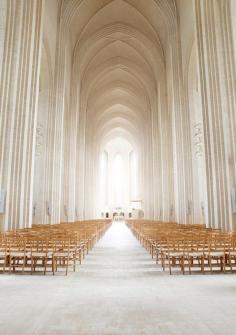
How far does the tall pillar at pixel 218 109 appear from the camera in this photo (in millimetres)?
11641

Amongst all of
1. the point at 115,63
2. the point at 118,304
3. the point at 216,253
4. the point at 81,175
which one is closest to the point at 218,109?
the point at 216,253

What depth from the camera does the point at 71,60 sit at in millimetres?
25422

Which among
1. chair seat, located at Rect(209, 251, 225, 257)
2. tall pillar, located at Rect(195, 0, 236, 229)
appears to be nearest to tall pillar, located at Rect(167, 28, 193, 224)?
tall pillar, located at Rect(195, 0, 236, 229)

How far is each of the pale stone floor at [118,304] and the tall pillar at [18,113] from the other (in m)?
5.97

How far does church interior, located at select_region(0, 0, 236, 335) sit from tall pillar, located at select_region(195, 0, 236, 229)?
0.05m

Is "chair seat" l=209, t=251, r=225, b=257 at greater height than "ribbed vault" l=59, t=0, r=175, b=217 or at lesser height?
lesser

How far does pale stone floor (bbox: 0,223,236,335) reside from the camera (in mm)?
3115

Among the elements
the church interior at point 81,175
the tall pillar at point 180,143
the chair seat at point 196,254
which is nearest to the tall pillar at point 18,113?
the church interior at point 81,175

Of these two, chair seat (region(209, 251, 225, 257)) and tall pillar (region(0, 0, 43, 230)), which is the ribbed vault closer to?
tall pillar (region(0, 0, 43, 230))

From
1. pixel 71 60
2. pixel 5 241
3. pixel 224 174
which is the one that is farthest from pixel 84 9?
pixel 5 241

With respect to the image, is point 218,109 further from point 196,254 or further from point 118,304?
point 118,304

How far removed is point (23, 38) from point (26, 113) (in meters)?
3.28

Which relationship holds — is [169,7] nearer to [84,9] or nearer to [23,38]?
[84,9]

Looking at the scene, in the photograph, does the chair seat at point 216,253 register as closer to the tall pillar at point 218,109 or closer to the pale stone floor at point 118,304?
the pale stone floor at point 118,304
